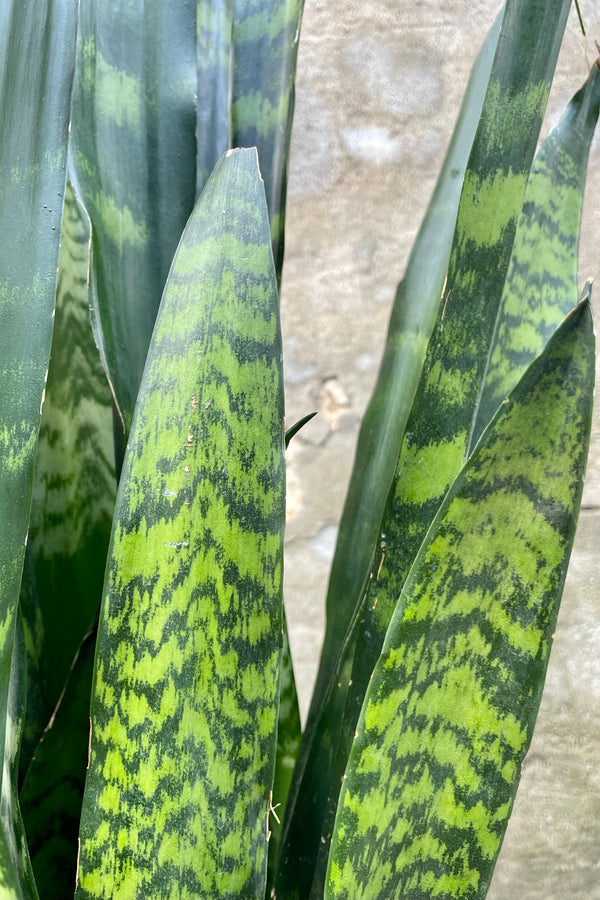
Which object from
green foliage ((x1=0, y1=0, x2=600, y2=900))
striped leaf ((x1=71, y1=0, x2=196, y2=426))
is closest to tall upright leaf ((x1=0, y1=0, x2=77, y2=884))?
green foliage ((x1=0, y1=0, x2=600, y2=900))

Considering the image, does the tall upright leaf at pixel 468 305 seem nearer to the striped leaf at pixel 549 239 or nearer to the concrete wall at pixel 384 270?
the striped leaf at pixel 549 239

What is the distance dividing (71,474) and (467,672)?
18cm

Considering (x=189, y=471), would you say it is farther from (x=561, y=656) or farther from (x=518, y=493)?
(x=561, y=656)

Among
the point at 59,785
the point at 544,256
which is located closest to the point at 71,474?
the point at 59,785

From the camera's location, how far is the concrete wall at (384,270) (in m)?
0.85

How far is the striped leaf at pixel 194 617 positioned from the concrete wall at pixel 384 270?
2.12 feet

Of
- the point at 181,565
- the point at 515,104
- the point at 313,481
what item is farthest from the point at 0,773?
the point at 313,481

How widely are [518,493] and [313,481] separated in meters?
0.74

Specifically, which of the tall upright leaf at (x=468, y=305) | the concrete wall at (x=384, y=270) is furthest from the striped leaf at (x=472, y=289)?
the concrete wall at (x=384, y=270)

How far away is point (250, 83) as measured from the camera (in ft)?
1.00

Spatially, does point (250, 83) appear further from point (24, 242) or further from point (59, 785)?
point (59, 785)

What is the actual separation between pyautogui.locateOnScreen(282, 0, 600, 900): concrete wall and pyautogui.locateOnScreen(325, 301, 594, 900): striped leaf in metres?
0.65

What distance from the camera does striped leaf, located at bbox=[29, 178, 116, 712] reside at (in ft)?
0.97

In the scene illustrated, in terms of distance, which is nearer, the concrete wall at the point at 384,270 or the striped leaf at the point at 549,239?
the striped leaf at the point at 549,239
